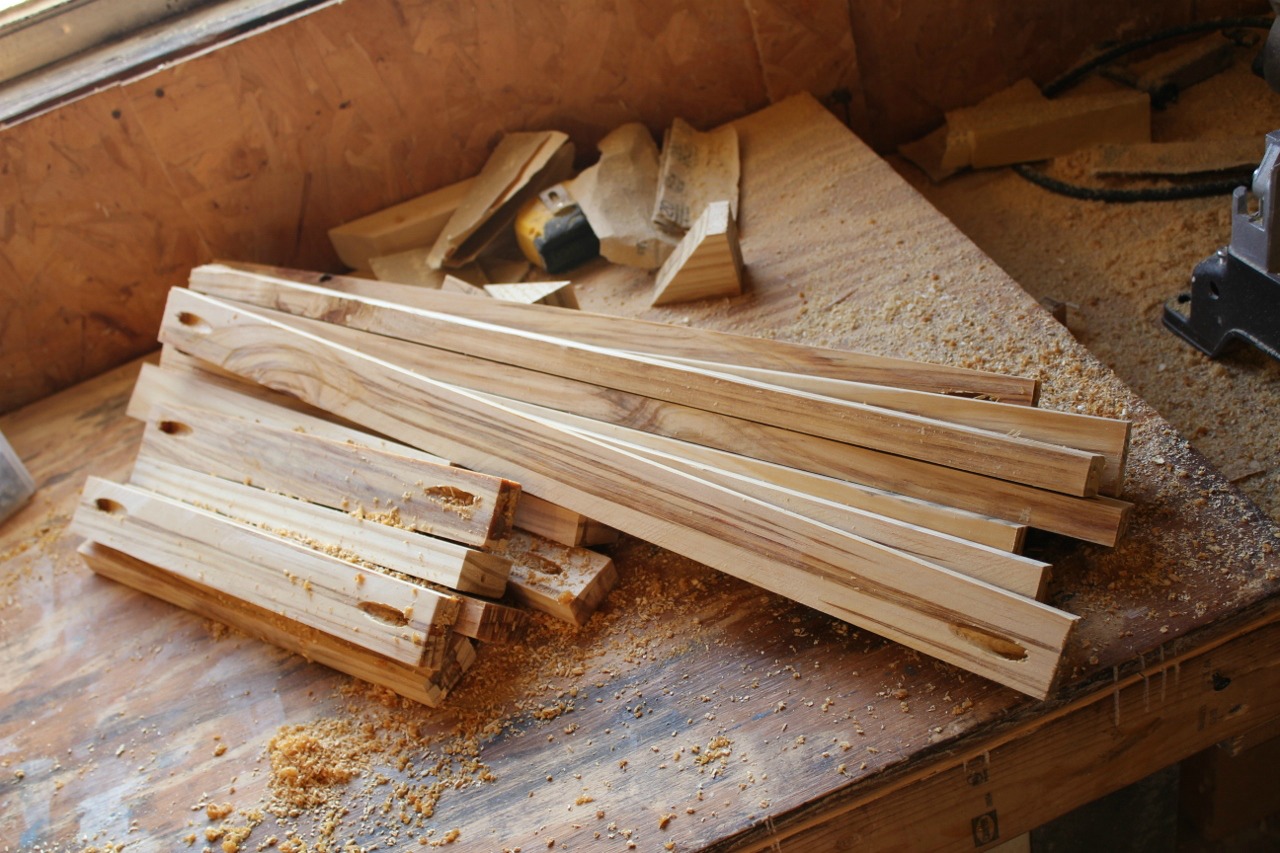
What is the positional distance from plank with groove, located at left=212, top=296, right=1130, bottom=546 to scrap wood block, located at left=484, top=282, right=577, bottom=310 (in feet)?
0.89

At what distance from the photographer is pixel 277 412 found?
220 cm

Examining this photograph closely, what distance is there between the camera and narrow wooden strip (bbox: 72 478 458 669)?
1.68 metres

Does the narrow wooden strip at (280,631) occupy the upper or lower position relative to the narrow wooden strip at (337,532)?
lower

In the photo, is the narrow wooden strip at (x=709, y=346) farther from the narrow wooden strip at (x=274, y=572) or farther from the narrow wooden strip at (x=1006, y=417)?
the narrow wooden strip at (x=274, y=572)

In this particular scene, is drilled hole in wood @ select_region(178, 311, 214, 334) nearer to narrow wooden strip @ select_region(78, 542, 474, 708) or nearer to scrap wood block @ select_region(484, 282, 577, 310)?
narrow wooden strip @ select_region(78, 542, 474, 708)

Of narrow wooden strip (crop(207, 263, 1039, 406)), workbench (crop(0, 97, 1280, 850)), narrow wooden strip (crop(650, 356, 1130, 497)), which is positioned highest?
narrow wooden strip (crop(207, 263, 1039, 406))

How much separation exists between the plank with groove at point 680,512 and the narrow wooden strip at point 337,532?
0.19 meters

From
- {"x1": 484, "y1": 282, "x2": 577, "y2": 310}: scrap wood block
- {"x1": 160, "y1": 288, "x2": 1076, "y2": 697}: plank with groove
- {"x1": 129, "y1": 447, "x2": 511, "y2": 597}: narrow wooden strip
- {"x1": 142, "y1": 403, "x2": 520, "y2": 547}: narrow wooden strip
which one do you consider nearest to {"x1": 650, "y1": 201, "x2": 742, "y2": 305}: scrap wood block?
{"x1": 484, "y1": 282, "x2": 577, "y2": 310}: scrap wood block

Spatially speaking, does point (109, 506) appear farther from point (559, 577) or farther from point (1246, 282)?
point (1246, 282)

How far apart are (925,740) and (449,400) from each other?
1032 millimetres

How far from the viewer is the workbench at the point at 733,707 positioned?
58.7 inches

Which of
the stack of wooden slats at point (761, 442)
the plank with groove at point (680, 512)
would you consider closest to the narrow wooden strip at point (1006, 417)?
the stack of wooden slats at point (761, 442)

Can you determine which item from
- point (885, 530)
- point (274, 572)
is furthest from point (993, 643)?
point (274, 572)

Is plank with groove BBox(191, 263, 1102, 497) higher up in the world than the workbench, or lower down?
higher up
